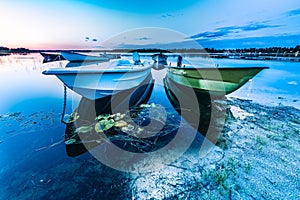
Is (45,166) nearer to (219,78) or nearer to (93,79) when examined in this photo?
(93,79)

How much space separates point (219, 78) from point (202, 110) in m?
1.65

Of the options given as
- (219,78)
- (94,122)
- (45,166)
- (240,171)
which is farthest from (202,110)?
(45,166)

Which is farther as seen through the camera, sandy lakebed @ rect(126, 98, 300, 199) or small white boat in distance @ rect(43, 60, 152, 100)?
small white boat in distance @ rect(43, 60, 152, 100)

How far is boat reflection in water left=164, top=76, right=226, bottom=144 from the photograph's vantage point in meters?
4.66

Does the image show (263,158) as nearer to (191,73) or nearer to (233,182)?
(233,182)

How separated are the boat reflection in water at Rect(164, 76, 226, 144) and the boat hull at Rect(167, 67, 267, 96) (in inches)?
27.1

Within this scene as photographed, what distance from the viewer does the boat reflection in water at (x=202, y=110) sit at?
4.66 m

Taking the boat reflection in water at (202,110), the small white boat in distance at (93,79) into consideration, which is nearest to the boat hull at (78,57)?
the small white boat in distance at (93,79)

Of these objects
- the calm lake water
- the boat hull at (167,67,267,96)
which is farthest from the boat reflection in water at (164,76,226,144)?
the boat hull at (167,67,267,96)

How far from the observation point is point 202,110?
248 inches

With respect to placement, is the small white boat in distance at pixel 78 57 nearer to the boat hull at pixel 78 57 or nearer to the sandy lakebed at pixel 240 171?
the boat hull at pixel 78 57

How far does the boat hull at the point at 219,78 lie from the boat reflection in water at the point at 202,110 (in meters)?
0.69

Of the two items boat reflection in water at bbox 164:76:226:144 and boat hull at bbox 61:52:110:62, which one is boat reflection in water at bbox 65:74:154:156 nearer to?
boat reflection in water at bbox 164:76:226:144

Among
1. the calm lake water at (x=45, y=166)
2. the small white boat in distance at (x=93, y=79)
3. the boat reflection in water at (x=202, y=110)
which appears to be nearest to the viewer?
the calm lake water at (x=45, y=166)
